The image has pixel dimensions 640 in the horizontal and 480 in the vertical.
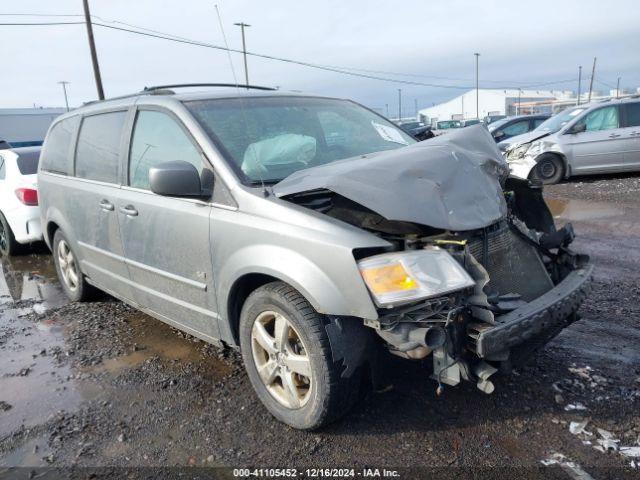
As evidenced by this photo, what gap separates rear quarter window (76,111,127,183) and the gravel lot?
1376mm

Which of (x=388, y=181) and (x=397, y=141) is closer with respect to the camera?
(x=388, y=181)

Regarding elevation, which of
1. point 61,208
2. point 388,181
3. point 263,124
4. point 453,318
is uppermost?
point 263,124

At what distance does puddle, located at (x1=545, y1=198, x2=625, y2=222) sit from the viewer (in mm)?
7469

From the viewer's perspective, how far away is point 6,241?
7199 millimetres

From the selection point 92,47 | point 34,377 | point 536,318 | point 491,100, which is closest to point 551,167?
point 536,318

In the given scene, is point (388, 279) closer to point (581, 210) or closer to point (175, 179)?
point (175, 179)

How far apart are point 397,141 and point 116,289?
8.44 feet

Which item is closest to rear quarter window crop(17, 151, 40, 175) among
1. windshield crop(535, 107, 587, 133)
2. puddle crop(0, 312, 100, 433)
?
puddle crop(0, 312, 100, 433)

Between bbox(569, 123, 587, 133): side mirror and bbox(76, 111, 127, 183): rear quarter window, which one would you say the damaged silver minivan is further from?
bbox(569, 123, 587, 133): side mirror

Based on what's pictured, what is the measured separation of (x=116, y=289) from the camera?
164 inches

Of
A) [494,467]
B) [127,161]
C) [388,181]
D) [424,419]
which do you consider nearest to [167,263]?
[127,161]

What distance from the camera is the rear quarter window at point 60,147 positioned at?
4677 millimetres

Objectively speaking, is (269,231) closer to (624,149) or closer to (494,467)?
(494,467)

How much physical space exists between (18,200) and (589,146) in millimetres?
10495
